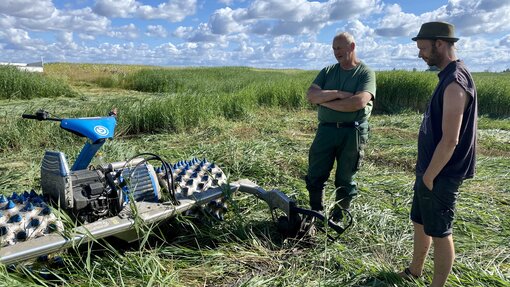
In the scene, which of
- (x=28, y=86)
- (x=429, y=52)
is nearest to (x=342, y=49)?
(x=429, y=52)

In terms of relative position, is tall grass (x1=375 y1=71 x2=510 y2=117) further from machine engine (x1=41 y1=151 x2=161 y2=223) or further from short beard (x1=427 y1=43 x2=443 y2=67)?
machine engine (x1=41 y1=151 x2=161 y2=223)

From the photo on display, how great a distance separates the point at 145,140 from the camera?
682 centimetres

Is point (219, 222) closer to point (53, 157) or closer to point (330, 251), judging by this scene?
point (330, 251)

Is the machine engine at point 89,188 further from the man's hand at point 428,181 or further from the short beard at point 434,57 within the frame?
the short beard at point 434,57

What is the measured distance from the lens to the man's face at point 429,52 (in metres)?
2.37

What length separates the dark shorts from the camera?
2350mm

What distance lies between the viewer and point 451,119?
7.15ft

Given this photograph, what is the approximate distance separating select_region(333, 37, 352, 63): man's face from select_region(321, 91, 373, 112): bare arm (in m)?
0.35

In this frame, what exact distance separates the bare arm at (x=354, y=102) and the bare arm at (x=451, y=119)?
3.67 ft

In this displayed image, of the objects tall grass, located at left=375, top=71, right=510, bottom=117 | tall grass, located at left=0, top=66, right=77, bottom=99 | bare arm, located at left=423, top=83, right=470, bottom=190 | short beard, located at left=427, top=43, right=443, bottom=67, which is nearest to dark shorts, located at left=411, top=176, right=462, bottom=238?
bare arm, located at left=423, top=83, right=470, bottom=190

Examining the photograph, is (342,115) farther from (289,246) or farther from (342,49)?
(289,246)

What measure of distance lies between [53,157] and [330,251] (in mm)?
2056

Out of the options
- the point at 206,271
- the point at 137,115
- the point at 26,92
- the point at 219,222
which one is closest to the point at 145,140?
the point at 137,115

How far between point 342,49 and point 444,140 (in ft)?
4.82
